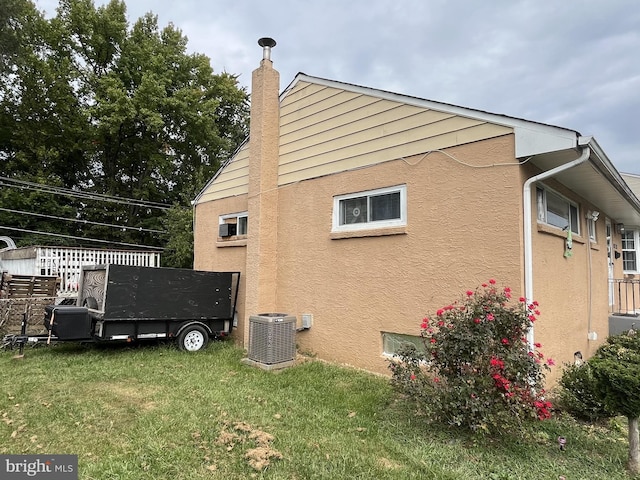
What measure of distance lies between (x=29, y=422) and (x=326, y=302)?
166 inches

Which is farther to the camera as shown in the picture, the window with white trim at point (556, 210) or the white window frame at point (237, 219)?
the white window frame at point (237, 219)

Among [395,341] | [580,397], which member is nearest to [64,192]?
[395,341]

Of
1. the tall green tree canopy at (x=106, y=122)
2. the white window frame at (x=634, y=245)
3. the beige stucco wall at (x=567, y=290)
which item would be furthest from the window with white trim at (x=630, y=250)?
the tall green tree canopy at (x=106, y=122)

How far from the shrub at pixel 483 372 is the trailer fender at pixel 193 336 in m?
4.81

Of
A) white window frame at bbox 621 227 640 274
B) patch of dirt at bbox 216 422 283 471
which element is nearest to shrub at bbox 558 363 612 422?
patch of dirt at bbox 216 422 283 471

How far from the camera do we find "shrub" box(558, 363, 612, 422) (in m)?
4.07

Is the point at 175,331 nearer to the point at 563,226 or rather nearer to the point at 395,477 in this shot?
the point at 395,477

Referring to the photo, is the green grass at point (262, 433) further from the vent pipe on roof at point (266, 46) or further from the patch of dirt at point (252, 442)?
the vent pipe on roof at point (266, 46)

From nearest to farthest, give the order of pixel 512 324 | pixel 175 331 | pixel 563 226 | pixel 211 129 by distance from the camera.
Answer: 1. pixel 512 324
2. pixel 563 226
3. pixel 175 331
4. pixel 211 129

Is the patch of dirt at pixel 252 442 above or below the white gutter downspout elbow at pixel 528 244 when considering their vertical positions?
below

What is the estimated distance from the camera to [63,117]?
19.5 m

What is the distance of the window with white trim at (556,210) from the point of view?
17.0 ft

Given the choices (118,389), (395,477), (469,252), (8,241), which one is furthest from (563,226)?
(8,241)

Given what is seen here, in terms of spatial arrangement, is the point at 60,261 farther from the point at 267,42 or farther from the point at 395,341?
the point at 395,341
